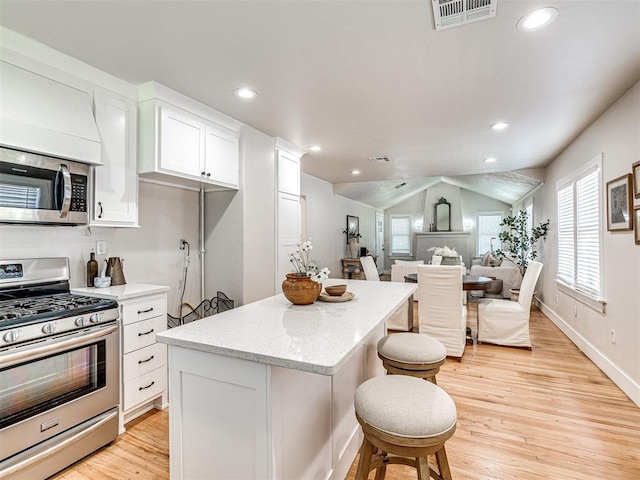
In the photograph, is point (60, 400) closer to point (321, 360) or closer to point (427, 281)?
point (321, 360)

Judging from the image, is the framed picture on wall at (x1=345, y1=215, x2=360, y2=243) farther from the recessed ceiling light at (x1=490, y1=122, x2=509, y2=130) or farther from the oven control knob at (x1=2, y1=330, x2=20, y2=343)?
the oven control knob at (x1=2, y1=330, x2=20, y2=343)

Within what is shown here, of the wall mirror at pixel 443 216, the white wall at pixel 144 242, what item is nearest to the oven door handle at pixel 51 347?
the white wall at pixel 144 242

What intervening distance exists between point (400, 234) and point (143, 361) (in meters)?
10.8

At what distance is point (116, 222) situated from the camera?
7.95ft

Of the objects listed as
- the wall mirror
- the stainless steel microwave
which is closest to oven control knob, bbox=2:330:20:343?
the stainless steel microwave

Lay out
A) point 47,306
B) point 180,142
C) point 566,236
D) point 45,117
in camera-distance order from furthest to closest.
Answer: point 566,236
point 180,142
point 45,117
point 47,306

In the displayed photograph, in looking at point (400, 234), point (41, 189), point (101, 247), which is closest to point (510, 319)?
point (101, 247)

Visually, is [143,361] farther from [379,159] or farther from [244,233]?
[379,159]

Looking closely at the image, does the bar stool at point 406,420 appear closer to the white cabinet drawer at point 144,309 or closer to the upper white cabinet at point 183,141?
the white cabinet drawer at point 144,309

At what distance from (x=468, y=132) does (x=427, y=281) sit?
66.7 inches

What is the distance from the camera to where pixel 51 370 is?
6.01 feet

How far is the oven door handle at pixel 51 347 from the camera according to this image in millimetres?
1648

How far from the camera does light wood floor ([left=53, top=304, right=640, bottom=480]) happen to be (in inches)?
75.0

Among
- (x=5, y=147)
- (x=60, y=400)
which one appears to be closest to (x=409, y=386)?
(x=60, y=400)
